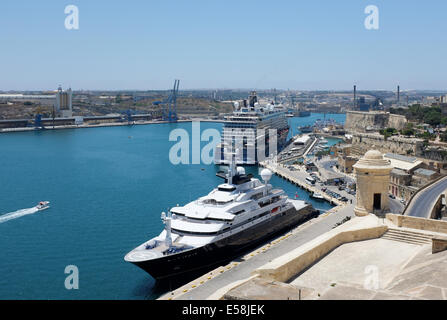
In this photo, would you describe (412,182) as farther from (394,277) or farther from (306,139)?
(306,139)

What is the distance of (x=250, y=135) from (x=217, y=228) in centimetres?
2526

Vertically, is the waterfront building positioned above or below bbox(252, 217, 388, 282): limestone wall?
above

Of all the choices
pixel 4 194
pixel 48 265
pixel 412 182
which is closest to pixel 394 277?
pixel 48 265

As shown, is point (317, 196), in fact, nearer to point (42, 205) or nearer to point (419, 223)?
point (42, 205)

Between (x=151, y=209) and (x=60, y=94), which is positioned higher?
(x=60, y=94)

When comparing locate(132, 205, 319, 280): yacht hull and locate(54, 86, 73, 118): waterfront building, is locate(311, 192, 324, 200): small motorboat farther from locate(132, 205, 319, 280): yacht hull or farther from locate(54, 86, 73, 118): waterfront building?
locate(54, 86, 73, 118): waterfront building

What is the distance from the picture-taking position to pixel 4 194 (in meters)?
24.6

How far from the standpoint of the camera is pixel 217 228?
564 inches

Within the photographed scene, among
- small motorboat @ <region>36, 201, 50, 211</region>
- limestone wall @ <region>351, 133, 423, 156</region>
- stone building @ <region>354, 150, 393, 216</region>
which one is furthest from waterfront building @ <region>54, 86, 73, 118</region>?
stone building @ <region>354, 150, 393, 216</region>

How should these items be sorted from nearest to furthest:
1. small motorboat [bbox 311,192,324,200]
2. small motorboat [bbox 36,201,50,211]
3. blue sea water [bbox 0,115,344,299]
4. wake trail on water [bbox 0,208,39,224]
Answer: blue sea water [bbox 0,115,344,299], wake trail on water [bbox 0,208,39,224], small motorboat [bbox 36,201,50,211], small motorboat [bbox 311,192,324,200]

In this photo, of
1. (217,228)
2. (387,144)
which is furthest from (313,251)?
(387,144)

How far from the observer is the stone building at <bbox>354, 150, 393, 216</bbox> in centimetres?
675
